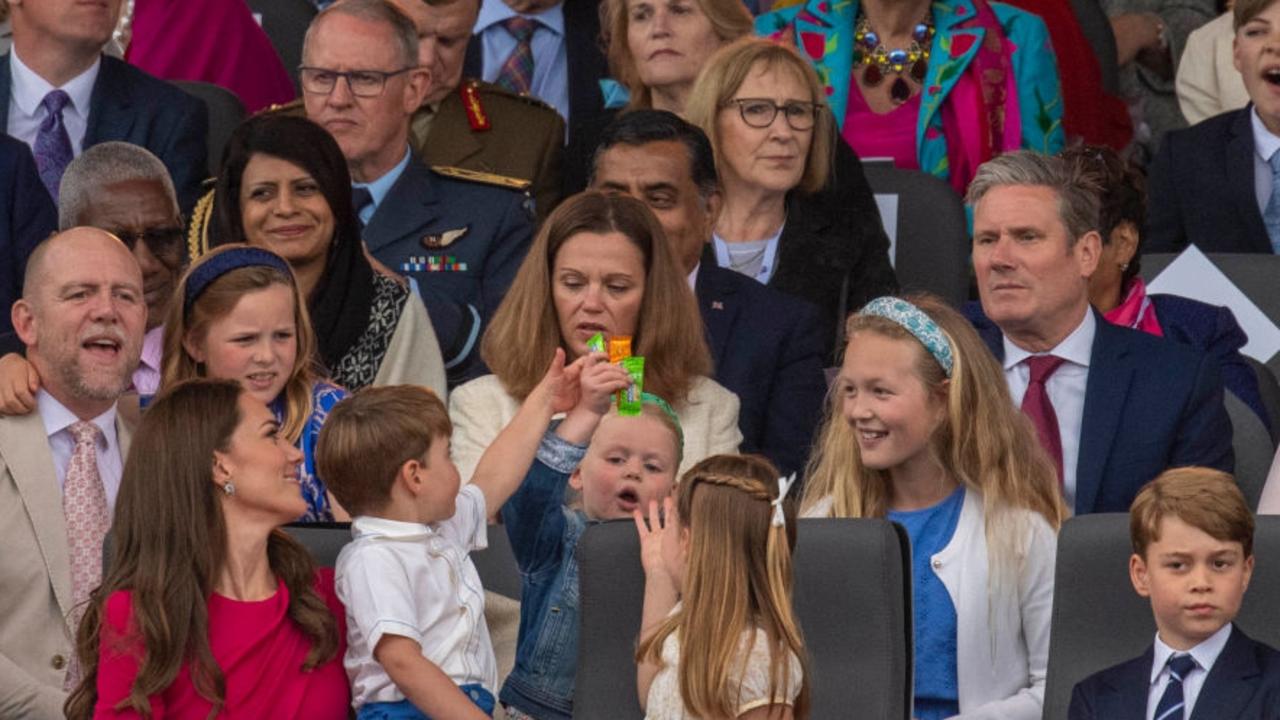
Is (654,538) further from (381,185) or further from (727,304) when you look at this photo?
(381,185)

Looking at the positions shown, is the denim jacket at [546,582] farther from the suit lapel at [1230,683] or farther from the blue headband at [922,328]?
the suit lapel at [1230,683]

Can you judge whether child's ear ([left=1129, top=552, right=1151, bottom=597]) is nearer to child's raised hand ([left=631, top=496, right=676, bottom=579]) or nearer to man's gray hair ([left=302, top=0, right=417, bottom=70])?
child's raised hand ([left=631, top=496, right=676, bottom=579])

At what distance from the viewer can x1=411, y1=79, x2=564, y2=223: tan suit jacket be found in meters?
7.16

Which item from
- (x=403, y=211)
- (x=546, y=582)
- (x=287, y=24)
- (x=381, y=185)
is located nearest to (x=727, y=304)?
(x=403, y=211)

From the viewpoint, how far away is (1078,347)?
5.73 m

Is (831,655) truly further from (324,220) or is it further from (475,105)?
(475,105)

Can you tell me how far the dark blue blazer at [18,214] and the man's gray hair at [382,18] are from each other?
0.91 metres

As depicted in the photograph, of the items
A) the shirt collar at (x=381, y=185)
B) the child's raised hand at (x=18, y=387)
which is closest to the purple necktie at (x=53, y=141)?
the shirt collar at (x=381, y=185)

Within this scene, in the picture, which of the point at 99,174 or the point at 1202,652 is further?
the point at 99,174

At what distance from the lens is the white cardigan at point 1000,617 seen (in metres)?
4.92

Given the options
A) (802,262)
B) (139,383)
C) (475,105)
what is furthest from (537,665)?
(475,105)

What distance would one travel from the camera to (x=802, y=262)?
22.2 feet

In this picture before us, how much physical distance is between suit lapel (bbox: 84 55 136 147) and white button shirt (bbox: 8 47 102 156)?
27 mm

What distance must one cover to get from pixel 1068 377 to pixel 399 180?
6.63ft
